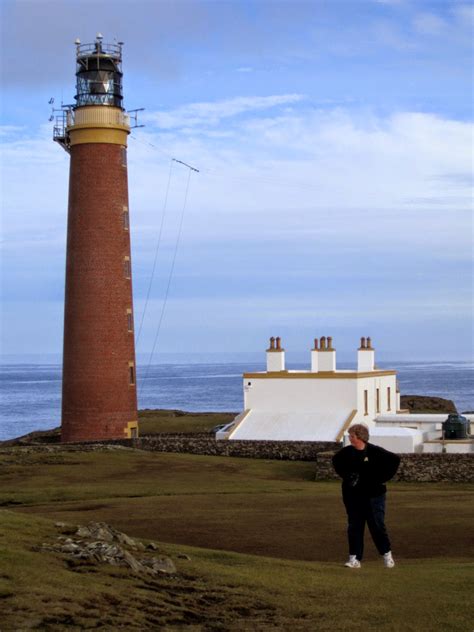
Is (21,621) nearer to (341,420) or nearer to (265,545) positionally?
(265,545)

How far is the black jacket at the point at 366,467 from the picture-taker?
1564 centimetres

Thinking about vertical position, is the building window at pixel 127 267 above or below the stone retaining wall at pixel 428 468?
above

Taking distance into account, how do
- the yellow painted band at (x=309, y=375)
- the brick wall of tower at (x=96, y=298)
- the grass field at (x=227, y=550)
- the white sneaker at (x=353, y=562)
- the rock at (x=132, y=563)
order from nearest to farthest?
the grass field at (x=227, y=550), the rock at (x=132, y=563), the white sneaker at (x=353, y=562), the yellow painted band at (x=309, y=375), the brick wall of tower at (x=96, y=298)

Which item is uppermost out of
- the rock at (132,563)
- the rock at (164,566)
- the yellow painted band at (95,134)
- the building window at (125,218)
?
the yellow painted band at (95,134)

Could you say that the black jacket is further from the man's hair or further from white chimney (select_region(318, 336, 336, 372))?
white chimney (select_region(318, 336, 336, 372))

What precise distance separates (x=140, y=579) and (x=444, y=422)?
29975mm

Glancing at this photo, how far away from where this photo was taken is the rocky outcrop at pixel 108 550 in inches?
601

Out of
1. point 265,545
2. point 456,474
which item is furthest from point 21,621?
point 456,474

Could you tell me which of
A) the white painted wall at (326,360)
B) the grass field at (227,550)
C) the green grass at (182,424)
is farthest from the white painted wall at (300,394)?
the green grass at (182,424)

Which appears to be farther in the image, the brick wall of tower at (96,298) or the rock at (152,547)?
the brick wall of tower at (96,298)

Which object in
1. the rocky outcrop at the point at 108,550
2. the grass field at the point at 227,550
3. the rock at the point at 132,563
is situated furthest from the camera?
the rocky outcrop at the point at 108,550

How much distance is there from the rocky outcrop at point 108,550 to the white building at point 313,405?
28.6 metres

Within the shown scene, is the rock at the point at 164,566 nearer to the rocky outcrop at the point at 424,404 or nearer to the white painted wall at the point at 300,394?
the white painted wall at the point at 300,394

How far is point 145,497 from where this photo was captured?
32.6m
